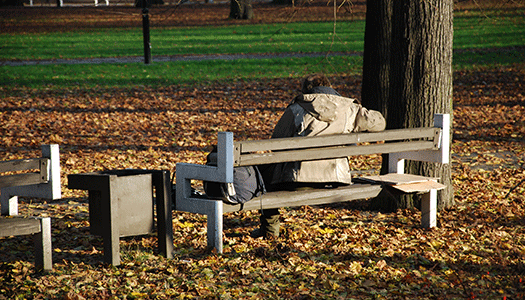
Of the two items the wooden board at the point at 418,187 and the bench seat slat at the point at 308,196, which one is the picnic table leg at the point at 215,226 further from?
the wooden board at the point at 418,187

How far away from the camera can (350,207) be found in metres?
6.67

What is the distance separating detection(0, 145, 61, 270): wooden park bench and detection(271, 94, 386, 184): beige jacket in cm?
180

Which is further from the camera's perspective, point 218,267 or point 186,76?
point 186,76

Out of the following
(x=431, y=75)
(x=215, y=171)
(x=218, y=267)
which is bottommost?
(x=218, y=267)

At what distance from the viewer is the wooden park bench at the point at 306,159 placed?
4.70m

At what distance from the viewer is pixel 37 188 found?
503 cm

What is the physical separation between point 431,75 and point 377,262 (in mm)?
2299

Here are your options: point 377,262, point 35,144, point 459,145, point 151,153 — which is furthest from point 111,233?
point 459,145

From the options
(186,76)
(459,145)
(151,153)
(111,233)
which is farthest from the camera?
(186,76)

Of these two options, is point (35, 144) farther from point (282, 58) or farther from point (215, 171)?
point (282, 58)

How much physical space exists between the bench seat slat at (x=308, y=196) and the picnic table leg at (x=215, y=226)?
0.26ft

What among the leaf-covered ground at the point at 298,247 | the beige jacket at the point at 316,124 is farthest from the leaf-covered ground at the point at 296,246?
the beige jacket at the point at 316,124

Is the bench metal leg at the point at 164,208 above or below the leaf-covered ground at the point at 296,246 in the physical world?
above

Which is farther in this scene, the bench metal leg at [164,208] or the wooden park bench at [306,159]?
the bench metal leg at [164,208]
